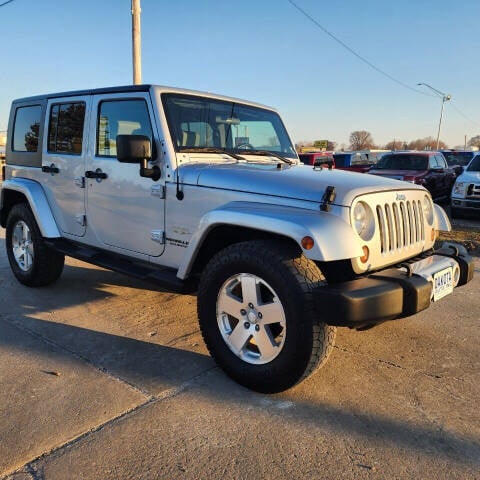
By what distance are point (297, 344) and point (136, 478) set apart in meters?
1.06

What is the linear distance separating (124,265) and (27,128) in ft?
7.59

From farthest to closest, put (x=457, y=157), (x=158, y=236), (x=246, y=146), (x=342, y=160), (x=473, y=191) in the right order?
1. (x=457, y=157)
2. (x=342, y=160)
3. (x=473, y=191)
4. (x=246, y=146)
5. (x=158, y=236)

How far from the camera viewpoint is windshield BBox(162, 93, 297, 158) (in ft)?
11.9

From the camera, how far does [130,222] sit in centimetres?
385

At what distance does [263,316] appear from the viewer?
2.83 m

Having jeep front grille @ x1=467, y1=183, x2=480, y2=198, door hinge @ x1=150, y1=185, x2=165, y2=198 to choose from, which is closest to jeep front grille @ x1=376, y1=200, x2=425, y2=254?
door hinge @ x1=150, y1=185, x2=165, y2=198

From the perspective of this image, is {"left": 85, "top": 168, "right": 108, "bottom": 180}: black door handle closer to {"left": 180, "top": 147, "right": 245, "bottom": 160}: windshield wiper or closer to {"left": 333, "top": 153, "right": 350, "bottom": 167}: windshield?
{"left": 180, "top": 147, "right": 245, "bottom": 160}: windshield wiper

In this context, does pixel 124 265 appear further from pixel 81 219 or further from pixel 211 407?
pixel 211 407

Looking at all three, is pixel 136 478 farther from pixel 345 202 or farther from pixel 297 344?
pixel 345 202

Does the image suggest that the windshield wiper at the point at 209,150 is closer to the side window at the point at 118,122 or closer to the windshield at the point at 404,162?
the side window at the point at 118,122

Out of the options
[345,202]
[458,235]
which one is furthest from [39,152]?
[458,235]

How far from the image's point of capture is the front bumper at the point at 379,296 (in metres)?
2.47

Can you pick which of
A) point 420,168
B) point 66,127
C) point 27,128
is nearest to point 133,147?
point 66,127

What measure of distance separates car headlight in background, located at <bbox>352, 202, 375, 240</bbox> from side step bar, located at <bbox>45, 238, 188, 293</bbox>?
4.27 ft
